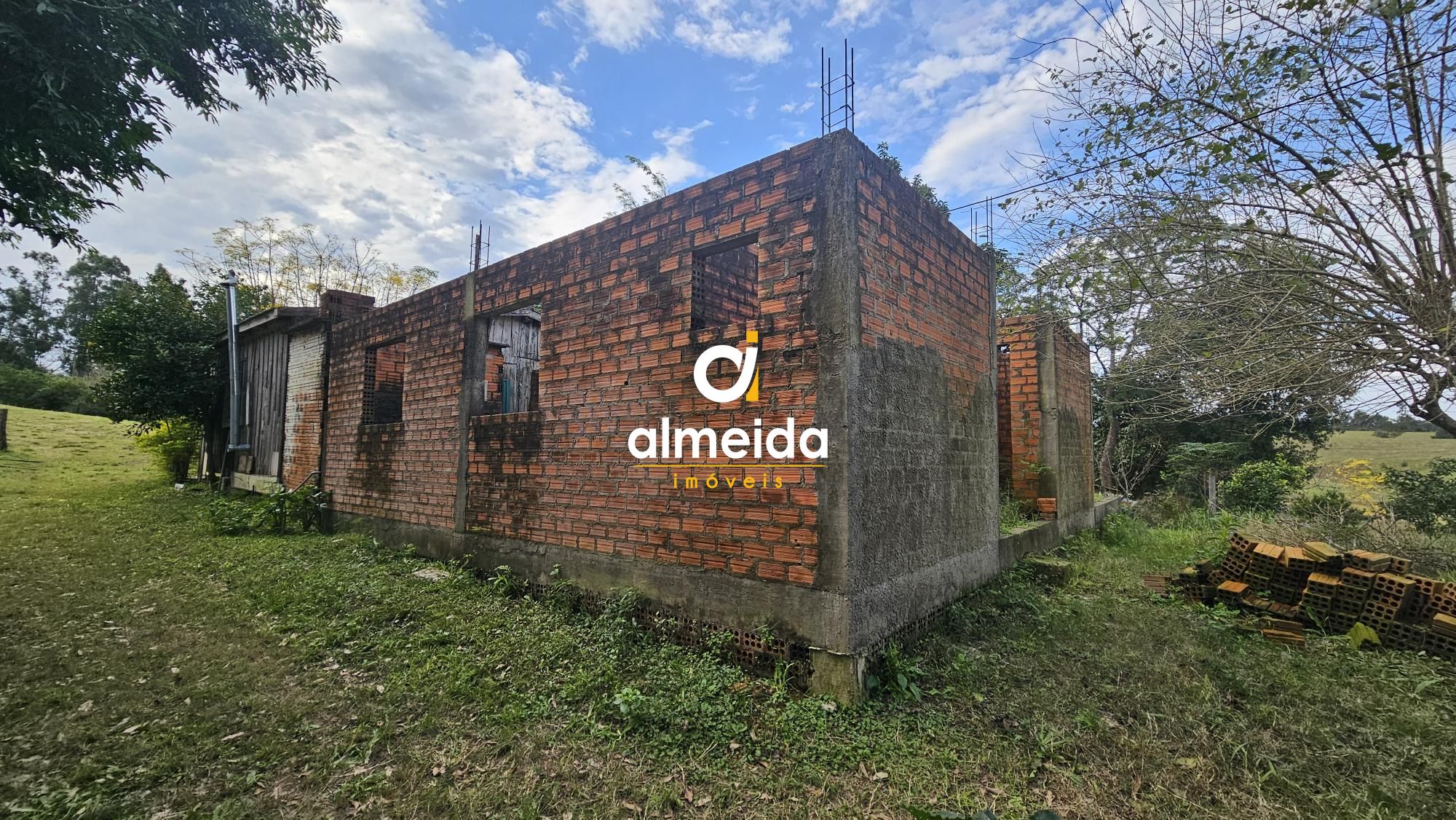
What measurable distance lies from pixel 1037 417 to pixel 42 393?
130ft

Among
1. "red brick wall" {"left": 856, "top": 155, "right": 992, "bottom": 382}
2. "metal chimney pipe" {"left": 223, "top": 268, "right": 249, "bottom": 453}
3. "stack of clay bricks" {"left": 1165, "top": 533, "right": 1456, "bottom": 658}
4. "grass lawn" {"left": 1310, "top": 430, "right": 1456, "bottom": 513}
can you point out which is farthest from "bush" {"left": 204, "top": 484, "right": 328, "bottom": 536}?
"grass lawn" {"left": 1310, "top": 430, "right": 1456, "bottom": 513}

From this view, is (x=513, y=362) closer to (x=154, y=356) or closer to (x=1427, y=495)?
(x=154, y=356)

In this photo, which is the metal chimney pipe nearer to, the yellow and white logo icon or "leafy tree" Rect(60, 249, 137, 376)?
the yellow and white logo icon

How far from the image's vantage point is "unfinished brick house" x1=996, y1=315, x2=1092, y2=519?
23.1 feet

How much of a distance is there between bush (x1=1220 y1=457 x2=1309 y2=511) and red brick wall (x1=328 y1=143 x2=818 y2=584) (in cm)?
1166

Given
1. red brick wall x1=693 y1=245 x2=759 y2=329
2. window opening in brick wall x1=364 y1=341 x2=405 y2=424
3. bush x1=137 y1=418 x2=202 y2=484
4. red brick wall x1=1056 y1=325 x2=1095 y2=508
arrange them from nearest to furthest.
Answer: red brick wall x1=693 y1=245 x2=759 y2=329 → red brick wall x1=1056 y1=325 x2=1095 y2=508 → window opening in brick wall x1=364 y1=341 x2=405 y2=424 → bush x1=137 y1=418 x2=202 y2=484

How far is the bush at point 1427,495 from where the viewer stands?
8.09 meters

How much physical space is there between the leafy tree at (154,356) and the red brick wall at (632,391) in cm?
914

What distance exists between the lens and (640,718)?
10.1ft

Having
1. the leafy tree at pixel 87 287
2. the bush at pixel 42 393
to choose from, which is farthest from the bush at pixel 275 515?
the leafy tree at pixel 87 287

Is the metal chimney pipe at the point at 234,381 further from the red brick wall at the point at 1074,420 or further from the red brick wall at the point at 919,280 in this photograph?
the red brick wall at the point at 1074,420

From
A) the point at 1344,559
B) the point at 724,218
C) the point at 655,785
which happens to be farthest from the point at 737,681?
the point at 1344,559

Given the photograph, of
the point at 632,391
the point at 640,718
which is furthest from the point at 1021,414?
the point at 640,718

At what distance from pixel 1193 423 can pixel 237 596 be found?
57.6 feet
